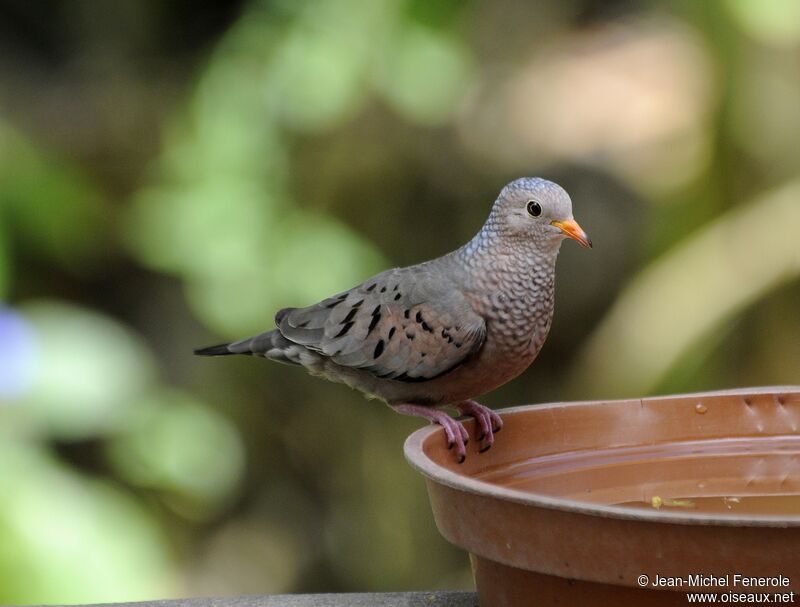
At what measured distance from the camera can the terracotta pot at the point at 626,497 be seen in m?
1.34

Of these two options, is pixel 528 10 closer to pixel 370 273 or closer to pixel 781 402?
pixel 370 273

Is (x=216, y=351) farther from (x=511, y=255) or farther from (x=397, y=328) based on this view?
(x=511, y=255)

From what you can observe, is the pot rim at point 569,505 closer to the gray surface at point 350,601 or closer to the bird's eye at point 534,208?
the gray surface at point 350,601

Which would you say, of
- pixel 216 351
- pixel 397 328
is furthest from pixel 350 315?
pixel 216 351

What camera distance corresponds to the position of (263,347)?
2816mm

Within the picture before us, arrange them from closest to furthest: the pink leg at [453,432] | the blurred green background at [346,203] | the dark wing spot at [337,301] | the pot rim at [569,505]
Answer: the pot rim at [569,505] → the pink leg at [453,432] → the dark wing spot at [337,301] → the blurred green background at [346,203]

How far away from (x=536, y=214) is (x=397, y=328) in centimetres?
41

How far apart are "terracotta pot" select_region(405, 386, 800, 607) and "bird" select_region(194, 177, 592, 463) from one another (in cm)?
32

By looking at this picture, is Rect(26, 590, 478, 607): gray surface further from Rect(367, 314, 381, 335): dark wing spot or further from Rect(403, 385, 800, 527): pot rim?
Rect(367, 314, 381, 335): dark wing spot

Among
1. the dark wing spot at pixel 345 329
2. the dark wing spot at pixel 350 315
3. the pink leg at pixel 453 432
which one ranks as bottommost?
the pink leg at pixel 453 432

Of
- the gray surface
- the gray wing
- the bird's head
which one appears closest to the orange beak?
the bird's head

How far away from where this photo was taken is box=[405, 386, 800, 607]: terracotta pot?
134 cm

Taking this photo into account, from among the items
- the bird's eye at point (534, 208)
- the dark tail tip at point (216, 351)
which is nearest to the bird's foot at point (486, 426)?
the bird's eye at point (534, 208)

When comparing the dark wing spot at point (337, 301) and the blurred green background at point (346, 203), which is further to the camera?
the blurred green background at point (346, 203)
